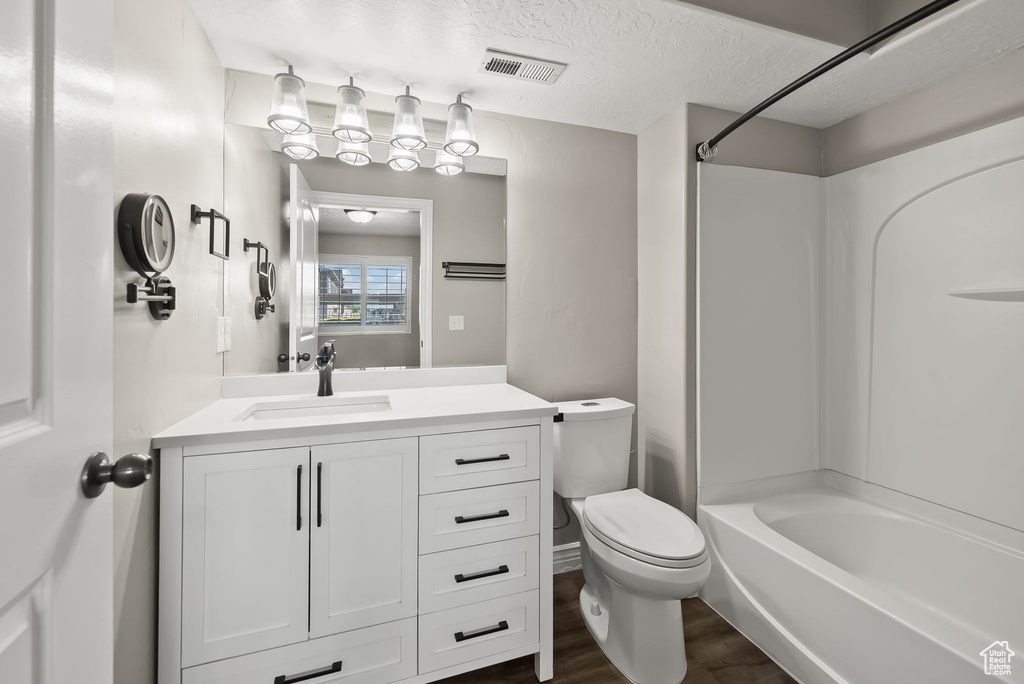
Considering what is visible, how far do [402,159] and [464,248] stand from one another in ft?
1.49

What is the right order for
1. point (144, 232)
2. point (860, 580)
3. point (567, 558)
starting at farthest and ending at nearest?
point (567, 558) < point (860, 580) < point (144, 232)

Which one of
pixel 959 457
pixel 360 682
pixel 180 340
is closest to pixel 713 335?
pixel 959 457

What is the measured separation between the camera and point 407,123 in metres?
1.85

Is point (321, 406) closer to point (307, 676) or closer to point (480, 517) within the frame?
point (480, 517)

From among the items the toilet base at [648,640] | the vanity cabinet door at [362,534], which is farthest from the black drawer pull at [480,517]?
the toilet base at [648,640]

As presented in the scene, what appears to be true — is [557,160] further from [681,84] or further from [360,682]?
[360,682]

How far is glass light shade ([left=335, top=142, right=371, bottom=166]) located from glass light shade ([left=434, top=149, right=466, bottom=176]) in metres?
0.29

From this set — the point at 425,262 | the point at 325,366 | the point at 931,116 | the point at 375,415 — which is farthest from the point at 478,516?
the point at 931,116

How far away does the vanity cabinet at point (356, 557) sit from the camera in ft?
4.05

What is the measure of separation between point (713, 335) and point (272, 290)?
1896 millimetres

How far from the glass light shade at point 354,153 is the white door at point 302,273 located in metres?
0.19

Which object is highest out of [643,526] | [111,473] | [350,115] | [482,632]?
[350,115]

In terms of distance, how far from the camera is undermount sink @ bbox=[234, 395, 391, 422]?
1.68 metres

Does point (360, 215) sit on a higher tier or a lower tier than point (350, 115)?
lower
